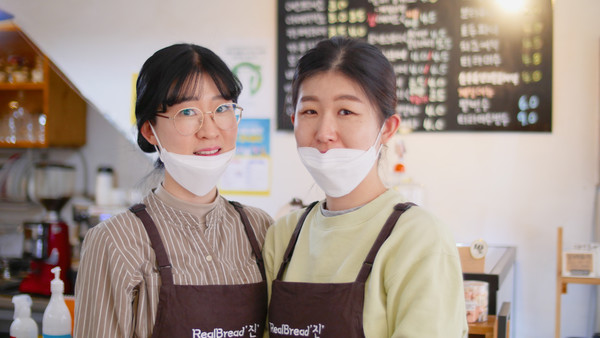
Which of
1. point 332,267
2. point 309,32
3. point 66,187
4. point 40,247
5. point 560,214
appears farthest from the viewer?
point 66,187

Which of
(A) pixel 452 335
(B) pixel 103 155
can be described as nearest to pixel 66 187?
(B) pixel 103 155

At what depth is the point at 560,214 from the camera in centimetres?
325

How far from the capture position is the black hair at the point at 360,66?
1.26 meters

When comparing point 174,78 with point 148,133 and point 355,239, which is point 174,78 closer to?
point 148,133

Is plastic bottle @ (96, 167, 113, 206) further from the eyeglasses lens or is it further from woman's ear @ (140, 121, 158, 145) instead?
the eyeglasses lens

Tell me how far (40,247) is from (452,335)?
2322 millimetres

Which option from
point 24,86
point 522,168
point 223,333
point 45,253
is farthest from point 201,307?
point 24,86

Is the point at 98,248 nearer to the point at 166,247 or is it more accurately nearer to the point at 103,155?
the point at 166,247

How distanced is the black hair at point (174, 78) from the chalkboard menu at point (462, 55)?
199 cm

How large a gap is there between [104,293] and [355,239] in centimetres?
52

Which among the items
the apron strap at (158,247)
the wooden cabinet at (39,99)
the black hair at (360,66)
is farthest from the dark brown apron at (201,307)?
the wooden cabinet at (39,99)

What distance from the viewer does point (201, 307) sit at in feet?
4.25

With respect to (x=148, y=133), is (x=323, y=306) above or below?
below

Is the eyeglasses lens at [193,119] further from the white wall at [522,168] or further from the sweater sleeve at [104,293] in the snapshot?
the white wall at [522,168]
